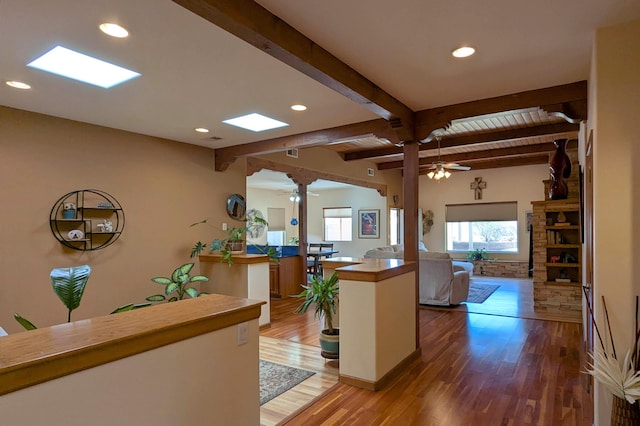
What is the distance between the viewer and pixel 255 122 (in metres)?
4.23

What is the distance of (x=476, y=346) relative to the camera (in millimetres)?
4254

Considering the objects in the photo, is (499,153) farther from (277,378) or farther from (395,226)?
(277,378)

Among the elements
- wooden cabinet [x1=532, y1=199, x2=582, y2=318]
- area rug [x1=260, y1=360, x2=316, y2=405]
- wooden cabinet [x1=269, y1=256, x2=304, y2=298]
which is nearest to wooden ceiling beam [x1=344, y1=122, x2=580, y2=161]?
wooden cabinet [x1=532, y1=199, x2=582, y2=318]

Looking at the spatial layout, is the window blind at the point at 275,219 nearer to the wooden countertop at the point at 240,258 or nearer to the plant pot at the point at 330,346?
the wooden countertop at the point at 240,258

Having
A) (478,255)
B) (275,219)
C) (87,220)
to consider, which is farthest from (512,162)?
(87,220)

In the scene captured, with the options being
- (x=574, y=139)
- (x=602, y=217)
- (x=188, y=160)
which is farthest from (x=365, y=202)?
(x=602, y=217)

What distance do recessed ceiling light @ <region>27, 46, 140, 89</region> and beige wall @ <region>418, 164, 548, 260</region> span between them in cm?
932

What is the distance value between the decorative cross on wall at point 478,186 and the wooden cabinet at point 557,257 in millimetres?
4275

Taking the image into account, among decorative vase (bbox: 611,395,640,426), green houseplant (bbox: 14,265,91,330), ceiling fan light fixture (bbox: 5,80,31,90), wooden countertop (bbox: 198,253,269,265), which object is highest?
ceiling fan light fixture (bbox: 5,80,31,90)

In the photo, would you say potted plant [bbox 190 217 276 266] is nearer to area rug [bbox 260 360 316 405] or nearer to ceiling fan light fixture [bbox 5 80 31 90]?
area rug [bbox 260 360 316 405]

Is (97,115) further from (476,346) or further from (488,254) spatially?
(488,254)

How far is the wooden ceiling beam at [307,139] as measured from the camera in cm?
415

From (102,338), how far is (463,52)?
8.40ft

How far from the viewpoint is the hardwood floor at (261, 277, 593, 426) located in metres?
2.69
